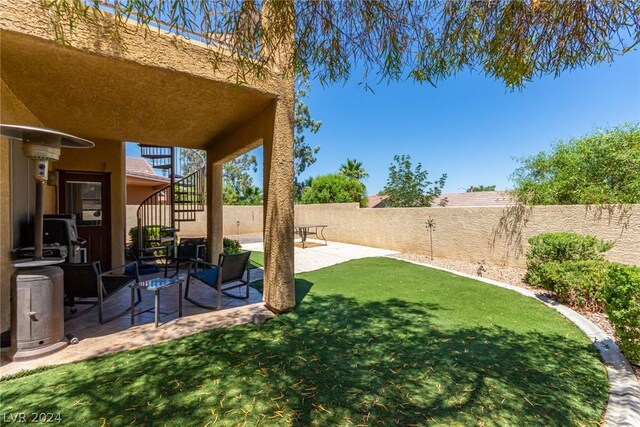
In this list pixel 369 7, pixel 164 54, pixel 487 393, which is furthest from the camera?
pixel 164 54

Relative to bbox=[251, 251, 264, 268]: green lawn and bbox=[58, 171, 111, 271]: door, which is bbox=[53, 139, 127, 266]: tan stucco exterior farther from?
bbox=[251, 251, 264, 268]: green lawn

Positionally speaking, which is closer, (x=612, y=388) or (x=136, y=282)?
(x=612, y=388)

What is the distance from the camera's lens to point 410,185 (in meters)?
15.3

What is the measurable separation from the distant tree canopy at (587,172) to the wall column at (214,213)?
873cm

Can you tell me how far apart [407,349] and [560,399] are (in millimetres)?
1421

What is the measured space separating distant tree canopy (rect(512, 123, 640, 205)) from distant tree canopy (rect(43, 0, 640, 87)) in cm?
619

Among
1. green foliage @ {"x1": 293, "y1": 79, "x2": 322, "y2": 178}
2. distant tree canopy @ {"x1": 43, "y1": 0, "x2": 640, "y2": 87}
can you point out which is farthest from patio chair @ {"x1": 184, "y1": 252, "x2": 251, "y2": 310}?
green foliage @ {"x1": 293, "y1": 79, "x2": 322, "y2": 178}

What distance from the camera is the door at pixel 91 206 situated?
679 centimetres

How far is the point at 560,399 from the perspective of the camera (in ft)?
8.21

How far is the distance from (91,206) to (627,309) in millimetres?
10119

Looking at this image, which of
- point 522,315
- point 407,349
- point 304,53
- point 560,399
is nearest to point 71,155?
point 304,53

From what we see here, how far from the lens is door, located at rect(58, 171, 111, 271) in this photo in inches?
267

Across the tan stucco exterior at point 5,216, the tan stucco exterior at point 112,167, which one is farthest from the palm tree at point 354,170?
the tan stucco exterior at point 5,216

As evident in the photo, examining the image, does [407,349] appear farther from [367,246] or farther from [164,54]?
[367,246]
